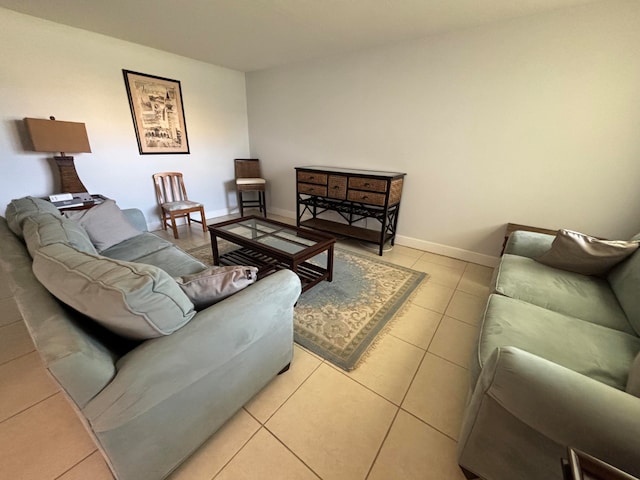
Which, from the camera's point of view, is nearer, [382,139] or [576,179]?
[576,179]

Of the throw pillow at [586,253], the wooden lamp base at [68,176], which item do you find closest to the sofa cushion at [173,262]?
the wooden lamp base at [68,176]

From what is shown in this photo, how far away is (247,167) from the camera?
4473 mm

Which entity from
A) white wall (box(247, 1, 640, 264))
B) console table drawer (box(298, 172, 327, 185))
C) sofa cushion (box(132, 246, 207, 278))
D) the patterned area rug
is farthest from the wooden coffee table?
white wall (box(247, 1, 640, 264))

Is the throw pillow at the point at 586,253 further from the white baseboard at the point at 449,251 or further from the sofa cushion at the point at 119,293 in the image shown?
the sofa cushion at the point at 119,293

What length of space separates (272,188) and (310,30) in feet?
A: 8.13

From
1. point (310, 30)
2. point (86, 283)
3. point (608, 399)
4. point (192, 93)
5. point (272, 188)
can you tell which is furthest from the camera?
point (272, 188)

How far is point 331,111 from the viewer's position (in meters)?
3.49

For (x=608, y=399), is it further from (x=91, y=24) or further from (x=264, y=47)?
(x=91, y=24)

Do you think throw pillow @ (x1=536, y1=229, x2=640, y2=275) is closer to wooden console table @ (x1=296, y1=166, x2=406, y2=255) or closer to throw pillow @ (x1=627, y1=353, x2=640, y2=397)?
throw pillow @ (x1=627, y1=353, x2=640, y2=397)

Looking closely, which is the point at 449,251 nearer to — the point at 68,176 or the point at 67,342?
the point at 67,342

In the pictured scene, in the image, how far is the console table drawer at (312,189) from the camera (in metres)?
3.35

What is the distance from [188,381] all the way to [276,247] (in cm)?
138

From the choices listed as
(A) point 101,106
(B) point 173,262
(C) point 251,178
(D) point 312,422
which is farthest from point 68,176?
(D) point 312,422

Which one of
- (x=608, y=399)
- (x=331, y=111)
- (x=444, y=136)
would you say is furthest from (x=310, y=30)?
(x=608, y=399)
